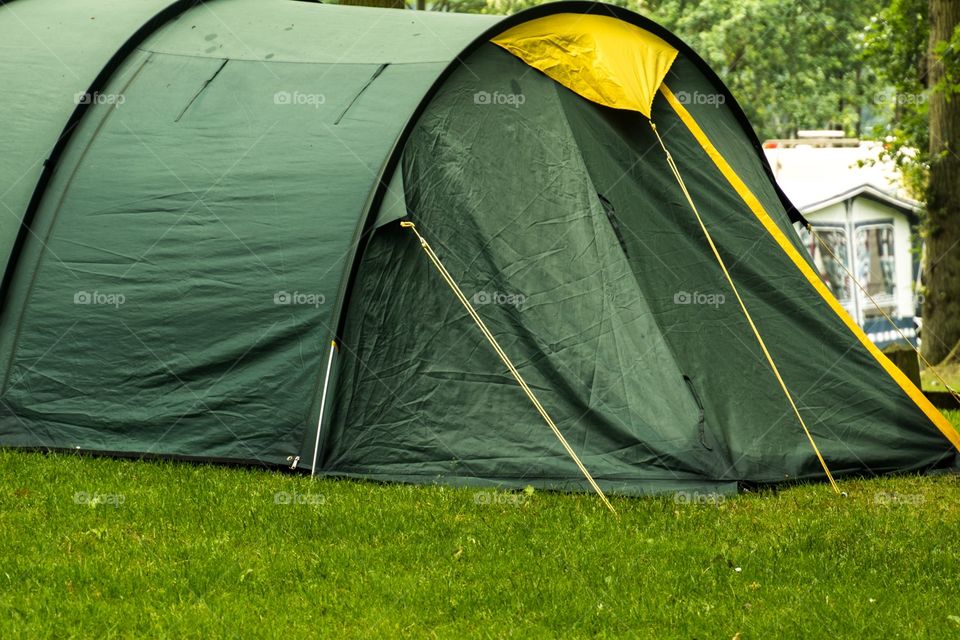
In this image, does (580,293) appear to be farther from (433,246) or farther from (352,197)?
(352,197)

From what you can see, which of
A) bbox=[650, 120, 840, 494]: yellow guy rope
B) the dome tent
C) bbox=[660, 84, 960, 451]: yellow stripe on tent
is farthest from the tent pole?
bbox=[660, 84, 960, 451]: yellow stripe on tent

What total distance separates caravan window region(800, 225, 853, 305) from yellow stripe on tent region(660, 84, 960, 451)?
47.4ft

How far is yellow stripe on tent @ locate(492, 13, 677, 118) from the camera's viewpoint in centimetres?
762

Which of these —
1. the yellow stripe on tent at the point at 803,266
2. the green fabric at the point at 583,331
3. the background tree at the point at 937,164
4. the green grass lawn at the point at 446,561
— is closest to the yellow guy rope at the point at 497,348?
the green fabric at the point at 583,331

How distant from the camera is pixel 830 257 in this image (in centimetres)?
2419

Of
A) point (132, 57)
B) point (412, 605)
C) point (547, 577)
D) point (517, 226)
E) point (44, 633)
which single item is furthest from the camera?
point (132, 57)

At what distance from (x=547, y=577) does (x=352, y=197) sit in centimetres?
280

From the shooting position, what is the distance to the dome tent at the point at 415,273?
700 cm

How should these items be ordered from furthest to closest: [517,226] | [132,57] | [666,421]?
[132,57] → [517,226] → [666,421]

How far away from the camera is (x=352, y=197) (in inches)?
286

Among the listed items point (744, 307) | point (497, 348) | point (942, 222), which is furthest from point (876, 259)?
point (497, 348)

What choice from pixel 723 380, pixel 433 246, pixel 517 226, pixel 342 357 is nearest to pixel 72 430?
pixel 342 357

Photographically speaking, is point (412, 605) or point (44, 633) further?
point (412, 605)

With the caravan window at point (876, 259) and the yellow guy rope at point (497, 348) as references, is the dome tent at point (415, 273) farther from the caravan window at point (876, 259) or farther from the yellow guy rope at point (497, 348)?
the caravan window at point (876, 259)
